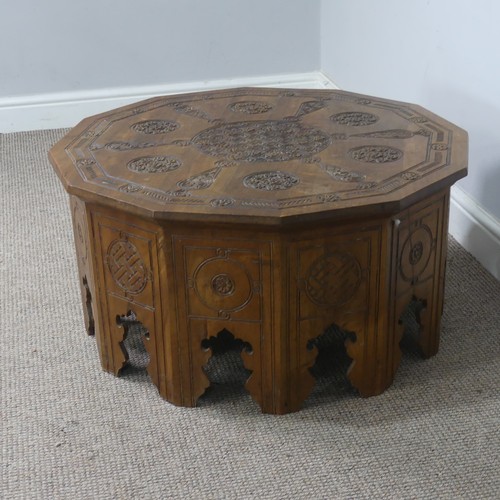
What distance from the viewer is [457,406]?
2084 millimetres

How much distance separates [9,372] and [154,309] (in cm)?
50

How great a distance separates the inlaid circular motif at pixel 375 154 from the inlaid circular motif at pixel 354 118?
0.19 metres

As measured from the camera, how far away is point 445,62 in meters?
2.81

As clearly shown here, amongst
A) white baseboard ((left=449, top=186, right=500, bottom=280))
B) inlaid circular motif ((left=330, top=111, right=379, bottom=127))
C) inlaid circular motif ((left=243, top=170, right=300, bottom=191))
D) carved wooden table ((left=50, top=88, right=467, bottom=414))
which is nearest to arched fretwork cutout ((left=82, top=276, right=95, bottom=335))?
carved wooden table ((left=50, top=88, right=467, bottom=414))

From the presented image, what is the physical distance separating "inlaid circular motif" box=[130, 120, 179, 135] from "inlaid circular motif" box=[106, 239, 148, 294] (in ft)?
1.43

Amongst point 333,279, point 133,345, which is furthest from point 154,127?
point 333,279

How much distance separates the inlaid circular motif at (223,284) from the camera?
193 centimetres

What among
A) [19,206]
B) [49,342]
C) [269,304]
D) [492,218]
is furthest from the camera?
[19,206]

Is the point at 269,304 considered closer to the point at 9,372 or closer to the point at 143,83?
the point at 9,372

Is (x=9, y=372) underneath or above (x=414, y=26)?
underneath

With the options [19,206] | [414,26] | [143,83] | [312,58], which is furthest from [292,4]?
[19,206]

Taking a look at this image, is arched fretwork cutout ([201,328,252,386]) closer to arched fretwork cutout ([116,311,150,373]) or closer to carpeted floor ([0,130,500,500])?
carpeted floor ([0,130,500,500])

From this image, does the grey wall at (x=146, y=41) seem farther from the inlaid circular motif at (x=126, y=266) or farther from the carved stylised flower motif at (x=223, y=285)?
the carved stylised flower motif at (x=223, y=285)

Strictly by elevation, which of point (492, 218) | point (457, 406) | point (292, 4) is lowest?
point (457, 406)
